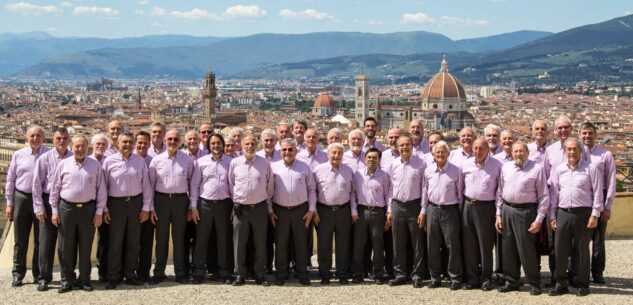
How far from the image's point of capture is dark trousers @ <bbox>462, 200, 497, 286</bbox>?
6609mm

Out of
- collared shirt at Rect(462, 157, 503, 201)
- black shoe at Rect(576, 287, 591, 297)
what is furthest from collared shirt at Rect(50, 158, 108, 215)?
black shoe at Rect(576, 287, 591, 297)

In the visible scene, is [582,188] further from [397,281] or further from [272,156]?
[272,156]

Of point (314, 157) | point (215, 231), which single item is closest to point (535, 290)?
point (314, 157)

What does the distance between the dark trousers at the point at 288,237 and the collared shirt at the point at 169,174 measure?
0.81 m

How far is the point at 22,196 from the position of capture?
22.5 ft

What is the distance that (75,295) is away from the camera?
6586 mm

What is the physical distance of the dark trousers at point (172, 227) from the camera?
6.93m

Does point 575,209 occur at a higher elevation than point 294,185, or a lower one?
lower

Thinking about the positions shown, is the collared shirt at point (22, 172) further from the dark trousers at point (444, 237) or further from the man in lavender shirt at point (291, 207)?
the dark trousers at point (444, 237)

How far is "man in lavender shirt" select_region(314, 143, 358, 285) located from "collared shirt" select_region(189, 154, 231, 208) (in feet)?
2.57

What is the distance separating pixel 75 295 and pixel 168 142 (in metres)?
1.45

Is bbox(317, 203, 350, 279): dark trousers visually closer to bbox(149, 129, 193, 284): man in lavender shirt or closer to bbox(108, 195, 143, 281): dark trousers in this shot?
bbox(149, 129, 193, 284): man in lavender shirt

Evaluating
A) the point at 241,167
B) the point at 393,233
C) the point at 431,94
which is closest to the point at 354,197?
the point at 393,233

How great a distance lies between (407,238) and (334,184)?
2.54ft
